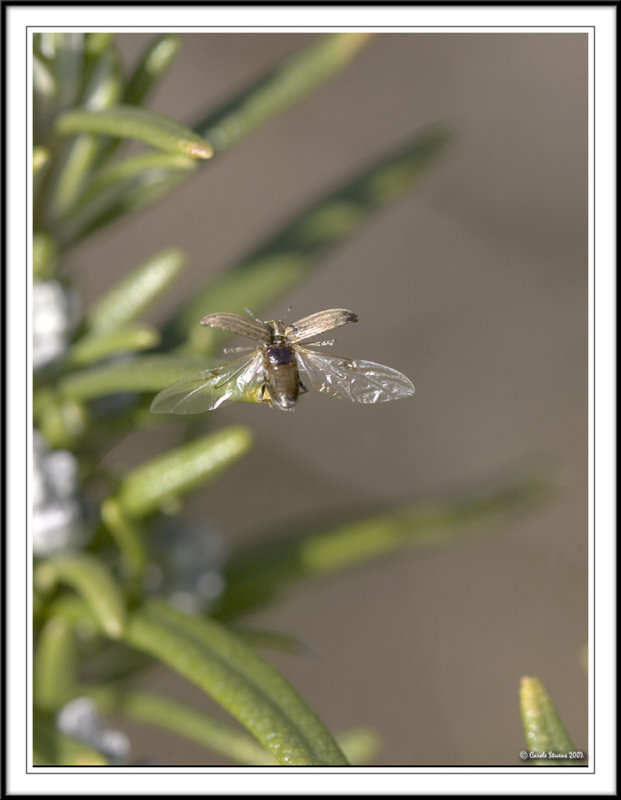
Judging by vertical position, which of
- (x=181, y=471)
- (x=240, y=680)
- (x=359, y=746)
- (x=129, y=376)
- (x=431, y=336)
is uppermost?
(x=431, y=336)

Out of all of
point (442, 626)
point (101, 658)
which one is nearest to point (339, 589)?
point (442, 626)

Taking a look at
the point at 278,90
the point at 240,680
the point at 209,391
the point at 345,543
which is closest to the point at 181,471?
the point at 209,391

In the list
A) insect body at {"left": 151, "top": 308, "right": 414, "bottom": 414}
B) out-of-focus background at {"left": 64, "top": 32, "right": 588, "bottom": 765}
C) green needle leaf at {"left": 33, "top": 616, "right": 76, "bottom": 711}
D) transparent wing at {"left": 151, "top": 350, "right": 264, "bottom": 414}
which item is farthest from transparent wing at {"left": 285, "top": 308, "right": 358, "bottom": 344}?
out-of-focus background at {"left": 64, "top": 32, "right": 588, "bottom": 765}

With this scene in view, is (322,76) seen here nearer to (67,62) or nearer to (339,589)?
(67,62)

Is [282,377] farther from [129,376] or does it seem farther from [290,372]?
[129,376]

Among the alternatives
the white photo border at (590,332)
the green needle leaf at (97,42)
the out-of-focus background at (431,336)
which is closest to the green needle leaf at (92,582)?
the white photo border at (590,332)
